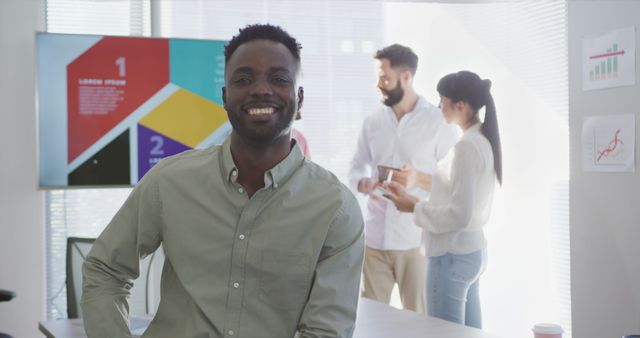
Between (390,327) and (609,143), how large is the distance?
1707 mm

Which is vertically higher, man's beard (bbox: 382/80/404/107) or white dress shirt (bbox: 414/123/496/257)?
man's beard (bbox: 382/80/404/107)

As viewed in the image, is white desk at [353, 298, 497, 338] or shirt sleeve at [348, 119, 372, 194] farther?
shirt sleeve at [348, 119, 372, 194]

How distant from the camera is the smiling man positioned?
165 centimetres

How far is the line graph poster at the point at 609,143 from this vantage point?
3.60 metres

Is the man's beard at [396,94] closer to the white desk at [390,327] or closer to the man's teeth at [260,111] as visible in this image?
the white desk at [390,327]

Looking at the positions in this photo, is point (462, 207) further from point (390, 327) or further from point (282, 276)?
point (282, 276)

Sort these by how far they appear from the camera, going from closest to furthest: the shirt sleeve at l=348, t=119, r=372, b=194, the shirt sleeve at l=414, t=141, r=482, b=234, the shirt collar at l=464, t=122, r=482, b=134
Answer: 1. the shirt sleeve at l=414, t=141, r=482, b=234
2. the shirt collar at l=464, t=122, r=482, b=134
3. the shirt sleeve at l=348, t=119, r=372, b=194

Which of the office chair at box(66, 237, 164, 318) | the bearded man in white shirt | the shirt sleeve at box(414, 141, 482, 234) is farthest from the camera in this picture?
the bearded man in white shirt

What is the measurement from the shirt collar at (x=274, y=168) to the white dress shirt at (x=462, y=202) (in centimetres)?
189

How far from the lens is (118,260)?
1.68m

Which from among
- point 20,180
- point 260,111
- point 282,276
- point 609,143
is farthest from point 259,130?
point 20,180

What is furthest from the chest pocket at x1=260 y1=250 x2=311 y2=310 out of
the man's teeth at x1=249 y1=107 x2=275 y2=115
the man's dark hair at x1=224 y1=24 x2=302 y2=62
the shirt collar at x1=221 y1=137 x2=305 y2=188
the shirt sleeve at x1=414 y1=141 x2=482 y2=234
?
the shirt sleeve at x1=414 y1=141 x2=482 y2=234

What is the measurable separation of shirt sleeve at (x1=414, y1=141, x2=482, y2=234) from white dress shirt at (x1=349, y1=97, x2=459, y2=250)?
723 mm

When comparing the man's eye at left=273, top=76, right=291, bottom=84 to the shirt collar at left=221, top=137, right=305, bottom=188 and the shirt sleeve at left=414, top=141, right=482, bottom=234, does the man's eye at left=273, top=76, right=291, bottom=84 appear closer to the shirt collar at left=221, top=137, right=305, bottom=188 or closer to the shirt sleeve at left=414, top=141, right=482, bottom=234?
the shirt collar at left=221, top=137, right=305, bottom=188
